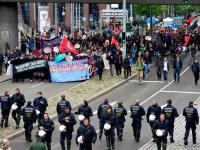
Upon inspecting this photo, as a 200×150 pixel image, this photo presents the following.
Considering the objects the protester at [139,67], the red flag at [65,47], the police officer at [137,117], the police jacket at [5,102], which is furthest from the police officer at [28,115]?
the red flag at [65,47]

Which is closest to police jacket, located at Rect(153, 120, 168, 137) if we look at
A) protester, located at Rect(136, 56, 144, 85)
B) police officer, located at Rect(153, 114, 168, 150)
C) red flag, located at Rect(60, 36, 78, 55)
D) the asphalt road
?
police officer, located at Rect(153, 114, 168, 150)

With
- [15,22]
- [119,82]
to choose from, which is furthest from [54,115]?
[15,22]

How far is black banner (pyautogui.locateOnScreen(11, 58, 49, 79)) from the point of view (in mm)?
36688

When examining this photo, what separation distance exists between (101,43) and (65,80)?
38.4ft

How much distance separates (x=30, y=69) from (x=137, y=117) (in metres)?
15.4

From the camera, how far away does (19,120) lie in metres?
24.5

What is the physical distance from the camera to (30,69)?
36750 mm

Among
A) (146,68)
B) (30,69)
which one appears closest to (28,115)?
(30,69)

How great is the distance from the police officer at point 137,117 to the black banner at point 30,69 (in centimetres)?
1482

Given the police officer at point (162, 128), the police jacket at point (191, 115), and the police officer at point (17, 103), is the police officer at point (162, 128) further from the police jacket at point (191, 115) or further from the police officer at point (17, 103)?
the police officer at point (17, 103)

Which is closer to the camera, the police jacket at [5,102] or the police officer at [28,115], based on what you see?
the police officer at [28,115]

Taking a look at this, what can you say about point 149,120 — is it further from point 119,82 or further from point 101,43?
point 101,43

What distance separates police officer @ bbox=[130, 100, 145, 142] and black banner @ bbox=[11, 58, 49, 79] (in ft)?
48.6

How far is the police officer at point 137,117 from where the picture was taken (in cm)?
2217
